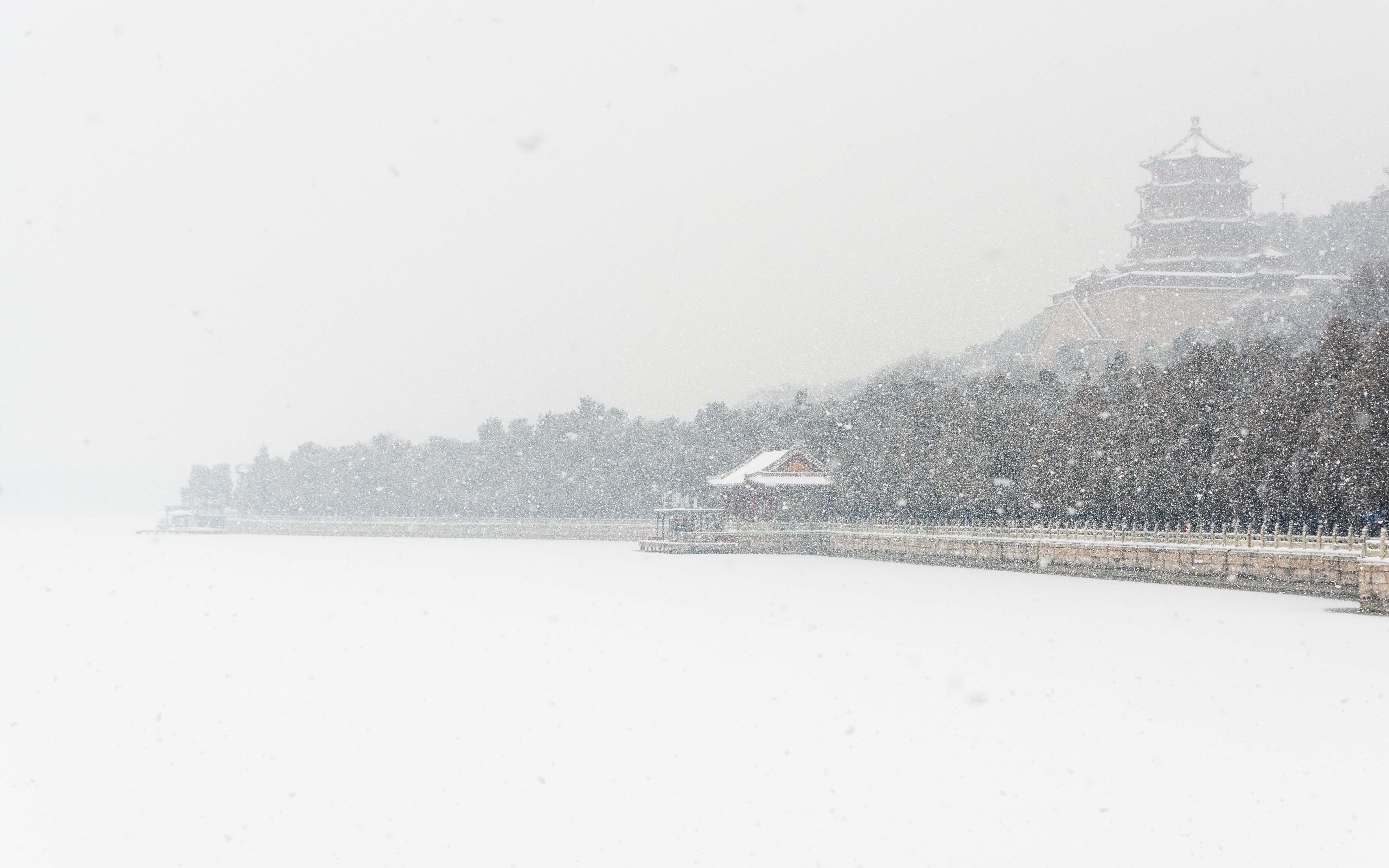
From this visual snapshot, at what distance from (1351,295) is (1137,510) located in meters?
16.7

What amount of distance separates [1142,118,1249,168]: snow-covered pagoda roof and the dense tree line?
11.5 metres

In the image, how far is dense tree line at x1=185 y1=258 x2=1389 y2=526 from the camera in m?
27.6

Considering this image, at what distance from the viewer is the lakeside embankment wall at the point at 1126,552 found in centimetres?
2453

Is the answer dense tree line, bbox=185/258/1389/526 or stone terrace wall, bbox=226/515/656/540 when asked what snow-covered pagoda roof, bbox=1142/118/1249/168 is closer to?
dense tree line, bbox=185/258/1389/526

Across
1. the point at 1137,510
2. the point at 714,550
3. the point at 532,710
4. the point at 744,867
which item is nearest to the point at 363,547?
the point at 714,550

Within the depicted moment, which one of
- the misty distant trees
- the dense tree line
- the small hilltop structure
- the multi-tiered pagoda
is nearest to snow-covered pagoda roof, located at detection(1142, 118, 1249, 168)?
the multi-tiered pagoda

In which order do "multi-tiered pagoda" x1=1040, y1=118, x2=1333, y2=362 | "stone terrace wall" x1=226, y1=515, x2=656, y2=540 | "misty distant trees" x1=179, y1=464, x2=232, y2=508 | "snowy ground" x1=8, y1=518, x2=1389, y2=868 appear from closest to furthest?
"snowy ground" x1=8, y1=518, x2=1389, y2=868 → "multi-tiered pagoda" x1=1040, y1=118, x2=1333, y2=362 → "stone terrace wall" x1=226, y1=515, x2=656, y2=540 → "misty distant trees" x1=179, y1=464, x2=232, y2=508

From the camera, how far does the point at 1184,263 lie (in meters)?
65.9

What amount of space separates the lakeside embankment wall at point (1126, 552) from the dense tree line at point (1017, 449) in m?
1.16

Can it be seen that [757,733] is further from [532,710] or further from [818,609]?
[818,609]

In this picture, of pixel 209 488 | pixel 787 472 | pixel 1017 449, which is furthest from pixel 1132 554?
pixel 209 488

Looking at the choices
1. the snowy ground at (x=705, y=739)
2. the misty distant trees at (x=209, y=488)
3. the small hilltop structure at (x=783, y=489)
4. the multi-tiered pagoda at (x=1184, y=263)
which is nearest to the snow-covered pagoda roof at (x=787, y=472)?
the small hilltop structure at (x=783, y=489)

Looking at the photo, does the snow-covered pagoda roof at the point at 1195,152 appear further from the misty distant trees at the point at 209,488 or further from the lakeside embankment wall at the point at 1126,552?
the misty distant trees at the point at 209,488

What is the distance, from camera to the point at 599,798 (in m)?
9.02
